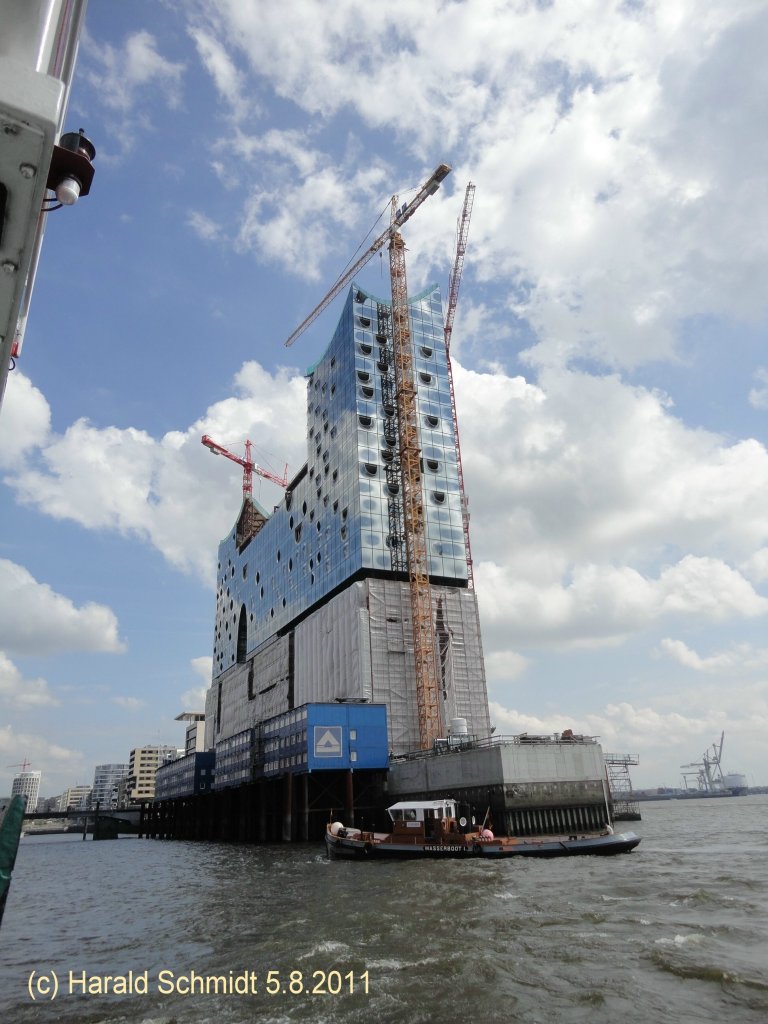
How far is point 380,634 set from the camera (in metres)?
84.8

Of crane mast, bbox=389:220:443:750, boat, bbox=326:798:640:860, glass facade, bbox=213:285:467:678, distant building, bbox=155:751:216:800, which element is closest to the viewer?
boat, bbox=326:798:640:860

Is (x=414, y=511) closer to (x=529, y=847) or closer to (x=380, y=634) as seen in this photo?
(x=380, y=634)

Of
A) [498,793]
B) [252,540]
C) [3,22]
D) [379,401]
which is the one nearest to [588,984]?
[3,22]

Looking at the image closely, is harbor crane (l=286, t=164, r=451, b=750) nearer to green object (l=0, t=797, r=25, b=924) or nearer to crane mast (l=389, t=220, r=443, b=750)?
crane mast (l=389, t=220, r=443, b=750)

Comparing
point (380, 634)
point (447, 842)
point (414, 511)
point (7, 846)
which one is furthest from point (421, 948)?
point (414, 511)

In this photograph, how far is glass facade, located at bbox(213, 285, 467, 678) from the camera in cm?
9100

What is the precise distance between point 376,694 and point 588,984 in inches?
2573

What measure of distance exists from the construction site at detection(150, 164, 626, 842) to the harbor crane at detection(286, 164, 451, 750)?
8.1 inches

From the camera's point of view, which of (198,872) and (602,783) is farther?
(602,783)

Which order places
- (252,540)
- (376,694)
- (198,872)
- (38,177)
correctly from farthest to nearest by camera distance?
1. (252,540)
2. (376,694)
3. (198,872)
4. (38,177)

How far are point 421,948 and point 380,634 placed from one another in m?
63.9

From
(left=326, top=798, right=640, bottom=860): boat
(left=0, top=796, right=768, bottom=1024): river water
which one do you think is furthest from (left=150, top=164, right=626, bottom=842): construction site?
(left=0, top=796, right=768, bottom=1024): river water

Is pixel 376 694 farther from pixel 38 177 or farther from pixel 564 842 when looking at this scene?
pixel 38 177

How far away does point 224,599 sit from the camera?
6053 inches
